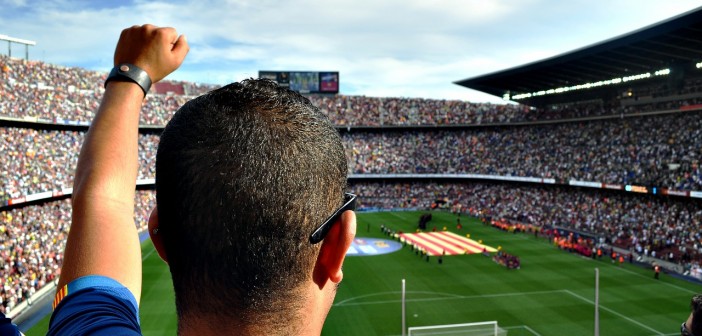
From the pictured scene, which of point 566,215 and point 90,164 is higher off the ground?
point 90,164

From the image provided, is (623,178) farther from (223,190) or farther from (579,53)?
(223,190)

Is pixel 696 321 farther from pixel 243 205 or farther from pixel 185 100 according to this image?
pixel 185 100

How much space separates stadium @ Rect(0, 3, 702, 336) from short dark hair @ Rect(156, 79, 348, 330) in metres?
18.1

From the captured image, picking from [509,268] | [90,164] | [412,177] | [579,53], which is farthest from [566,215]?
[90,164]

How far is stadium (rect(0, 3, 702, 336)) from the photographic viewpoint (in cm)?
2509

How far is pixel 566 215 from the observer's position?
48.2 m

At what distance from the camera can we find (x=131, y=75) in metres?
2.03

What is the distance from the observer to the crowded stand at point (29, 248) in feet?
81.3

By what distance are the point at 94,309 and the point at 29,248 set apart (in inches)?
1363

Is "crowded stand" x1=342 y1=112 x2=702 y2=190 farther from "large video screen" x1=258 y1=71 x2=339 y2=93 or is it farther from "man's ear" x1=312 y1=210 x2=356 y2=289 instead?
"man's ear" x1=312 y1=210 x2=356 y2=289

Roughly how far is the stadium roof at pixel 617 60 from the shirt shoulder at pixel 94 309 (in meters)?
40.9

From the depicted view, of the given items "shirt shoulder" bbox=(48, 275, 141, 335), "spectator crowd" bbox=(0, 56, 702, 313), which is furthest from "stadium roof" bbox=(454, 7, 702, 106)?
"shirt shoulder" bbox=(48, 275, 141, 335)

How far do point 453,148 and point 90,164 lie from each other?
7205cm

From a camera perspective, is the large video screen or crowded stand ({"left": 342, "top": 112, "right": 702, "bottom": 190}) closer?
crowded stand ({"left": 342, "top": 112, "right": 702, "bottom": 190})
